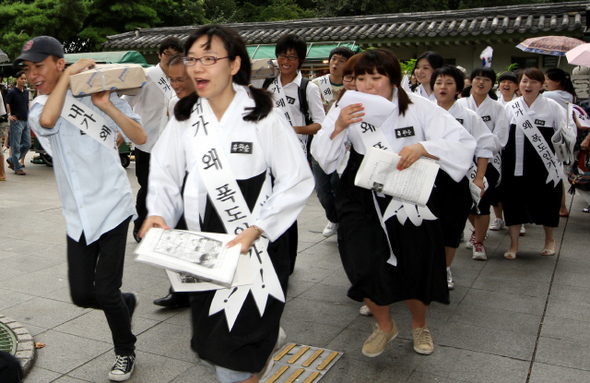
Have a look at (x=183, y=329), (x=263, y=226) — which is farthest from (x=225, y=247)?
(x=183, y=329)

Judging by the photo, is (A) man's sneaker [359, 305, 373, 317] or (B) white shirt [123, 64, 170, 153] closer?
(A) man's sneaker [359, 305, 373, 317]

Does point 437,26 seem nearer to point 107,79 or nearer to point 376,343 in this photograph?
point 376,343

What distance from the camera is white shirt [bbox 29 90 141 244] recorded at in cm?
322

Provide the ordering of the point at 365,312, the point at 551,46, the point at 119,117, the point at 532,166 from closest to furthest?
the point at 119,117
the point at 365,312
the point at 532,166
the point at 551,46

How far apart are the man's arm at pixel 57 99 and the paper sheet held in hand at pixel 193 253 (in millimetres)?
1147

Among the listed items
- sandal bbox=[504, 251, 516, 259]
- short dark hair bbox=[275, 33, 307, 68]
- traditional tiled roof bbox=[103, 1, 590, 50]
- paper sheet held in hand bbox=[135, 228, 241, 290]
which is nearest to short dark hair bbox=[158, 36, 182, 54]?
short dark hair bbox=[275, 33, 307, 68]

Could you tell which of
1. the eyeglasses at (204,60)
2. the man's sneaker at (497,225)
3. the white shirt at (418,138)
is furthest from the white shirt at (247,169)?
the man's sneaker at (497,225)

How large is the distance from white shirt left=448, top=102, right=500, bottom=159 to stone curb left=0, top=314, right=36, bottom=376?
3344mm

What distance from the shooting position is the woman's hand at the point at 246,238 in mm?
2320

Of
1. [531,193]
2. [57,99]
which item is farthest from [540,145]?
[57,99]

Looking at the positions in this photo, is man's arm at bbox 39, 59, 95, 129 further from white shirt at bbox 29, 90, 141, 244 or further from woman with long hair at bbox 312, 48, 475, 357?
woman with long hair at bbox 312, 48, 475, 357

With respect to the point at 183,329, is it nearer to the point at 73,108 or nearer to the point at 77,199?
the point at 77,199

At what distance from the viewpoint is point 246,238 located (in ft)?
7.72

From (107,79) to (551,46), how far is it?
864 centimetres
